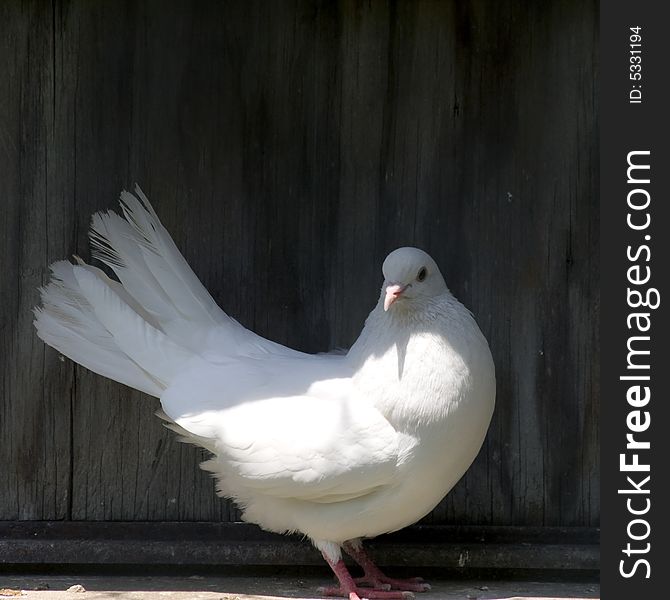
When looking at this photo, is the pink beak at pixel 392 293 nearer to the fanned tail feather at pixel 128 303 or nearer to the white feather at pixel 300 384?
the white feather at pixel 300 384

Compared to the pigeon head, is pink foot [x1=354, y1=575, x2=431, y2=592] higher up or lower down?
lower down

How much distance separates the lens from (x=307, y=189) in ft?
13.6

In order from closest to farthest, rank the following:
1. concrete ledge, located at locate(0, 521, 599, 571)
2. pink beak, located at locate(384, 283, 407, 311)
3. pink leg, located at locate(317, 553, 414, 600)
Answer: pink beak, located at locate(384, 283, 407, 311)
pink leg, located at locate(317, 553, 414, 600)
concrete ledge, located at locate(0, 521, 599, 571)

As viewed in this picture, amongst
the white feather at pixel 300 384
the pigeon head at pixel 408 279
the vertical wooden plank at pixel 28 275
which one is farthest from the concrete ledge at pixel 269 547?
the pigeon head at pixel 408 279

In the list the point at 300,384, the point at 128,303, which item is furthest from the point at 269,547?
the point at 128,303

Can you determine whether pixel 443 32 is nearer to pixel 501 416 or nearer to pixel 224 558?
pixel 501 416

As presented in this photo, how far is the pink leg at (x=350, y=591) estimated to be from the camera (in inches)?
145

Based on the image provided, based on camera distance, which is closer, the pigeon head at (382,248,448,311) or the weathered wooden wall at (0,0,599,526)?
the pigeon head at (382,248,448,311)

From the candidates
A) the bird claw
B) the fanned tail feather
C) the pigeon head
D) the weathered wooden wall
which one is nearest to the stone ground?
the bird claw

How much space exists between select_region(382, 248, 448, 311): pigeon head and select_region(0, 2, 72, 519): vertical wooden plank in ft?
4.22

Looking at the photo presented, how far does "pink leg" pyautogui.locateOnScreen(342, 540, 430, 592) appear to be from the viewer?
3.87 m

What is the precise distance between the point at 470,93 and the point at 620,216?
93 cm

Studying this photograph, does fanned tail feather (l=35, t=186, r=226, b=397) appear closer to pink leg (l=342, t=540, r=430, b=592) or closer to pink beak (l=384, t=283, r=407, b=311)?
pink beak (l=384, t=283, r=407, b=311)

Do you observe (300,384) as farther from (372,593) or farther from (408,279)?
(372,593)
